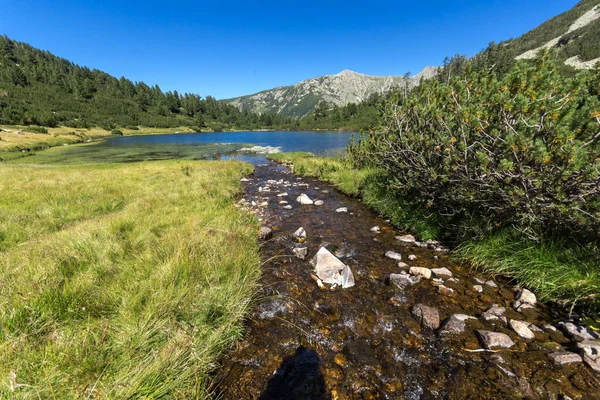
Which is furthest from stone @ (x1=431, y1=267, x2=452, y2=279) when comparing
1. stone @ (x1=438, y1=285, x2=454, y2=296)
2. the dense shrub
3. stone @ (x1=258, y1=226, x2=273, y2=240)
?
stone @ (x1=258, y1=226, x2=273, y2=240)

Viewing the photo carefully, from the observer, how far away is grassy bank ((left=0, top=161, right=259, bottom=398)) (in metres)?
2.76

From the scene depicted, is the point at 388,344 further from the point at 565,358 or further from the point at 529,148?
the point at 529,148

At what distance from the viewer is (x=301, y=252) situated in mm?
7434

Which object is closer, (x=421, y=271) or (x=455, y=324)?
(x=455, y=324)

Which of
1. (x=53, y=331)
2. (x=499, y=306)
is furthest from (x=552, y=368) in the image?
(x=53, y=331)

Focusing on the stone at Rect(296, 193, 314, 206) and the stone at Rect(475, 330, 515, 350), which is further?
the stone at Rect(296, 193, 314, 206)

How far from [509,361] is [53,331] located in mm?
7279

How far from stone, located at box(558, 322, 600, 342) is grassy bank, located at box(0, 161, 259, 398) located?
6191 millimetres

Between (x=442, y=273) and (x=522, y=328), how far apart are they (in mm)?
2002

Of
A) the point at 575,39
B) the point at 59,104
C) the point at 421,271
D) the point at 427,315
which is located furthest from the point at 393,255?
the point at 575,39

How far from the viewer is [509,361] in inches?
151

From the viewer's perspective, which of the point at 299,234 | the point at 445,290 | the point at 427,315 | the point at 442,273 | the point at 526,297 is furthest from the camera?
the point at 299,234

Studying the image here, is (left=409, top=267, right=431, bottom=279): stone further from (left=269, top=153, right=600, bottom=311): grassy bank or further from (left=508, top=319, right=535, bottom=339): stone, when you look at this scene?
(left=508, top=319, right=535, bottom=339): stone

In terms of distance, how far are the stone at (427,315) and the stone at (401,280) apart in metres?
0.81
